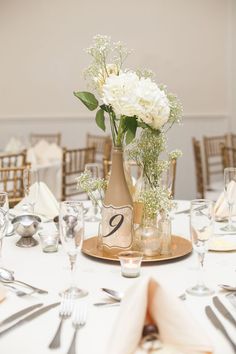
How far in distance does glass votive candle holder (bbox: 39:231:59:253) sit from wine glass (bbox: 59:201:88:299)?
1.29ft

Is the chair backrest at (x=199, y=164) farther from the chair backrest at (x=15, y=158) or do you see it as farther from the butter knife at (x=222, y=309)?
the butter knife at (x=222, y=309)

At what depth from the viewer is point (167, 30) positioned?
21.3 feet

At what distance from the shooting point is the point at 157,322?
112 centimetres

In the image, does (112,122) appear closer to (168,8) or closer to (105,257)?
(105,257)

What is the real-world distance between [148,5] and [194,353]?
5.91 meters

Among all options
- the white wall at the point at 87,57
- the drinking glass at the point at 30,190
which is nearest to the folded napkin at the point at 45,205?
the drinking glass at the point at 30,190

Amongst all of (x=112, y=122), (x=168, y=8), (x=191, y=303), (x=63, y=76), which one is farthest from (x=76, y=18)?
→ (x=191, y=303)

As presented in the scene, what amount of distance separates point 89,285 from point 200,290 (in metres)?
0.30

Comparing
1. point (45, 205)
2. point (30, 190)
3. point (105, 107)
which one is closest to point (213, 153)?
point (45, 205)

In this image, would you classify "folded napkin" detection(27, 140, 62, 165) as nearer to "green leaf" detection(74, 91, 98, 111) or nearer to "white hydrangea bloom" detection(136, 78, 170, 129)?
"green leaf" detection(74, 91, 98, 111)

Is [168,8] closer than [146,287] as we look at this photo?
No

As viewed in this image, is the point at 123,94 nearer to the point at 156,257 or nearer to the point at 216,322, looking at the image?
the point at 156,257

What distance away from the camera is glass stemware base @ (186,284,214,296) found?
1421 millimetres

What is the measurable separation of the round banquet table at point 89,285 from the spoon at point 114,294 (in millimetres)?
18
